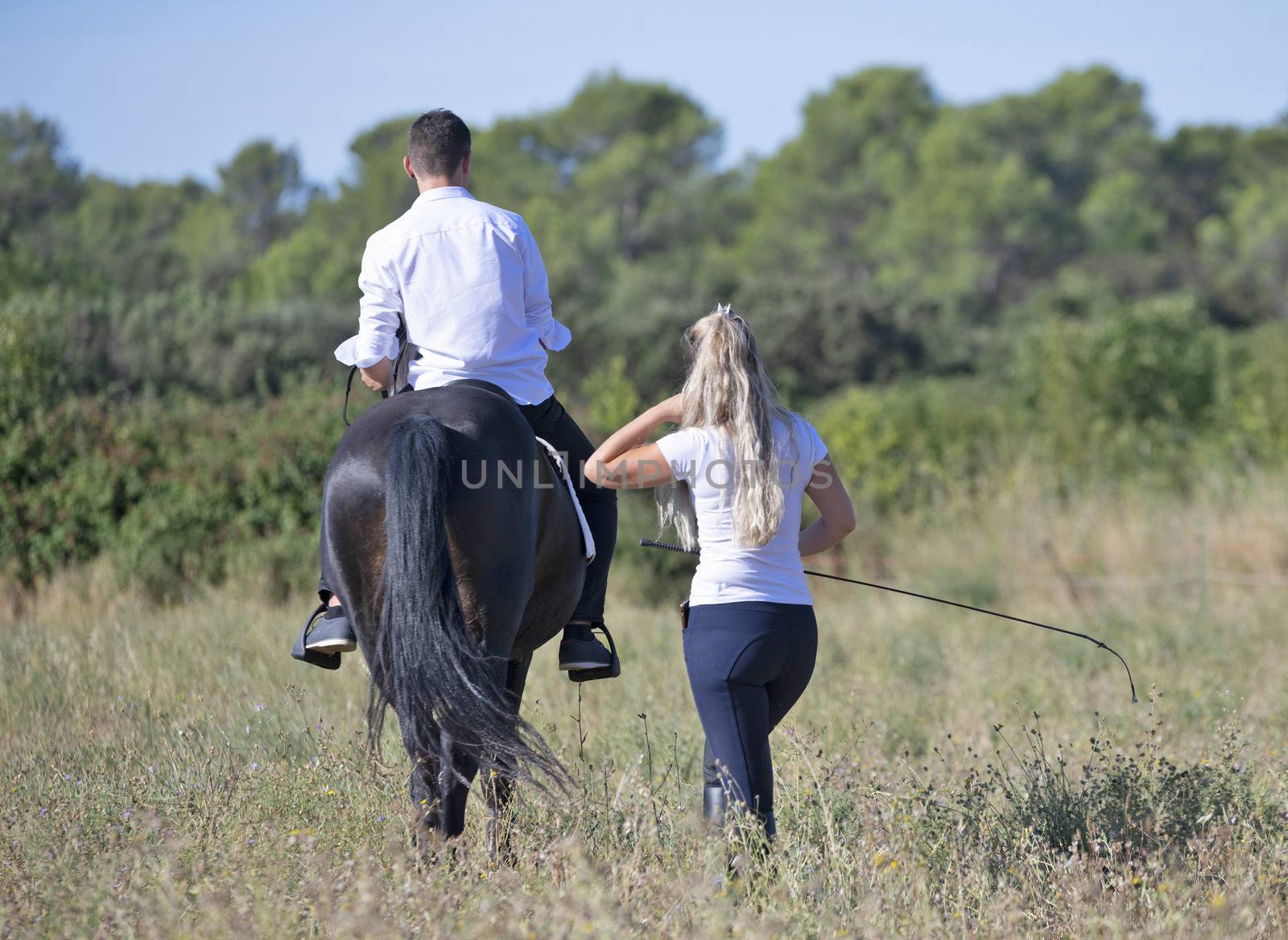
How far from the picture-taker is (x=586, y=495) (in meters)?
4.76

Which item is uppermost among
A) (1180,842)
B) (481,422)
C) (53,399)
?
(53,399)

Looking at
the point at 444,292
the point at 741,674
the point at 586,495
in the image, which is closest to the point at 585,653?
the point at 586,495

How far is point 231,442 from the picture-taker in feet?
43.2

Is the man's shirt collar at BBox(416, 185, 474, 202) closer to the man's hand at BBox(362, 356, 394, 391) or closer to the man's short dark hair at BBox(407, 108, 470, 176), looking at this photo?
the man's short dark hair at BBox(407, 108, 470, 176)

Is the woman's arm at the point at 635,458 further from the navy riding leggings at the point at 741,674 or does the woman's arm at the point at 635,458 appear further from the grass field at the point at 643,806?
the grass field at the point at 643,806

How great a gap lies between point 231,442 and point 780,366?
23371 millimetres

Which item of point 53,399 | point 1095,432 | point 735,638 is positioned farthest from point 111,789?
point 1095,432

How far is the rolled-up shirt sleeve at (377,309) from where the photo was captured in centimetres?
430

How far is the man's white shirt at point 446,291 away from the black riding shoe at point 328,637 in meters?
0.83

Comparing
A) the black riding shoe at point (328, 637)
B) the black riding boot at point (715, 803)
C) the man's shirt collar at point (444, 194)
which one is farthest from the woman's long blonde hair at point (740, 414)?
the black riding shoe at point (328, 637)

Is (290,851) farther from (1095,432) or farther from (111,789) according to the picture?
(1095,432)

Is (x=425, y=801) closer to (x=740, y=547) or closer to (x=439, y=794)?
(x=439, y=794)

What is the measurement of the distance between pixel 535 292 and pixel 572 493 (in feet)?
2.40

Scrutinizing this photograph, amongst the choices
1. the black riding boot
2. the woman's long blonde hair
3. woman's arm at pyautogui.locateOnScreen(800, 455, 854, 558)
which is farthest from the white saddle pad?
the black riding boot
